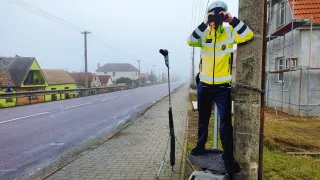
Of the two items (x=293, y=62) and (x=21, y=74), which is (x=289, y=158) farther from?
(x=21, y=74)

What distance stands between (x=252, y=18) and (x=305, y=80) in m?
12.1

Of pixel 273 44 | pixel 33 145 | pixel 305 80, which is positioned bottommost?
pixel 33 145

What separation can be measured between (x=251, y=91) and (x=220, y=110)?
18.3 inches

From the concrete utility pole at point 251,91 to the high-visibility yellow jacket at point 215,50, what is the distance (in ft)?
0.63

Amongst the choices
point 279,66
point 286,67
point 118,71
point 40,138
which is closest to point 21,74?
point 279,66

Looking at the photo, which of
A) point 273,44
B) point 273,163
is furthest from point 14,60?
point 273,163

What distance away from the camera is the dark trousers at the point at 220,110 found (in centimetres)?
330

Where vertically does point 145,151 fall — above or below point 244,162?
below

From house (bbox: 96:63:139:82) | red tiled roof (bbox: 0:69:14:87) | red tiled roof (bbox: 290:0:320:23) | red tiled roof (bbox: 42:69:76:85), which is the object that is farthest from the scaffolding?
house (bbox: 96:63:139:82)

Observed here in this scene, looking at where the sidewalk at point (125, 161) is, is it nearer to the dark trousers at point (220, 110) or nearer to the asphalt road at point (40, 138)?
the asphalt road at point (40, 138)

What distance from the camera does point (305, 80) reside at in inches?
537

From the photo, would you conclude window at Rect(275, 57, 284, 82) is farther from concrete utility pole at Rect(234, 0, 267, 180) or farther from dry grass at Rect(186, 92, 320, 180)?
concrete utility pole at Rect(234, 0, 267, 180)

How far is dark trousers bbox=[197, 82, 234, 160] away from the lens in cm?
330

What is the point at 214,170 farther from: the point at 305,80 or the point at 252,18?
the point at 305,80
